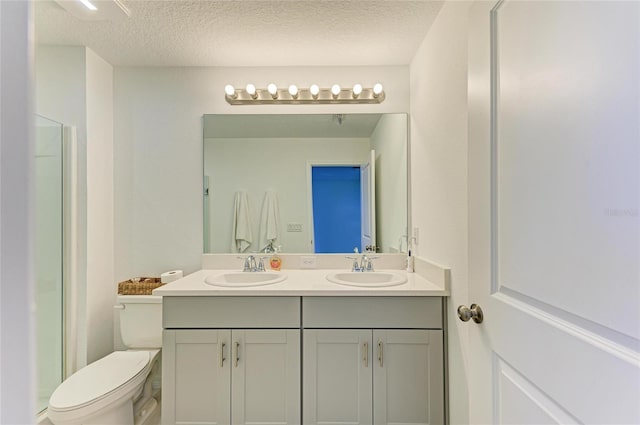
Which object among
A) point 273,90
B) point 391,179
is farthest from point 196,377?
point 273,90

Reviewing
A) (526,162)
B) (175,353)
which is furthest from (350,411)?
(526,162)

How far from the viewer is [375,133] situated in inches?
85.1

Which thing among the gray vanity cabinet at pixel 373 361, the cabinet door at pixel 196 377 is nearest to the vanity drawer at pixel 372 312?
the gray vanity cabinet at pixel 373 361

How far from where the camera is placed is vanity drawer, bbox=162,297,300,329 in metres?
1.60

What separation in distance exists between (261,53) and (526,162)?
70.8 inches

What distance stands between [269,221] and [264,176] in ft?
1.08

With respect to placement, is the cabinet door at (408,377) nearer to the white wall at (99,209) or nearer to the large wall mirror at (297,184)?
the large wall mirror at (297,184)

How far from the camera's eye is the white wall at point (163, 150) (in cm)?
216

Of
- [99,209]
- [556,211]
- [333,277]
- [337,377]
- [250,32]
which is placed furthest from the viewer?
[99,209]

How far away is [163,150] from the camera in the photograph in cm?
217

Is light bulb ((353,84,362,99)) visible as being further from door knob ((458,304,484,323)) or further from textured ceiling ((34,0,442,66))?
door knob ((458,304,484,323))

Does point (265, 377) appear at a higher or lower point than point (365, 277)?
lower

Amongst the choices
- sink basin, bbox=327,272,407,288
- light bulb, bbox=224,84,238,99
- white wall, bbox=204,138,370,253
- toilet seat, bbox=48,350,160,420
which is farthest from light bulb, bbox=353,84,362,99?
toilet seat, bbox=48,350,160,420

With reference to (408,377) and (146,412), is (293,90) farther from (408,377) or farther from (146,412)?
(146,412)
